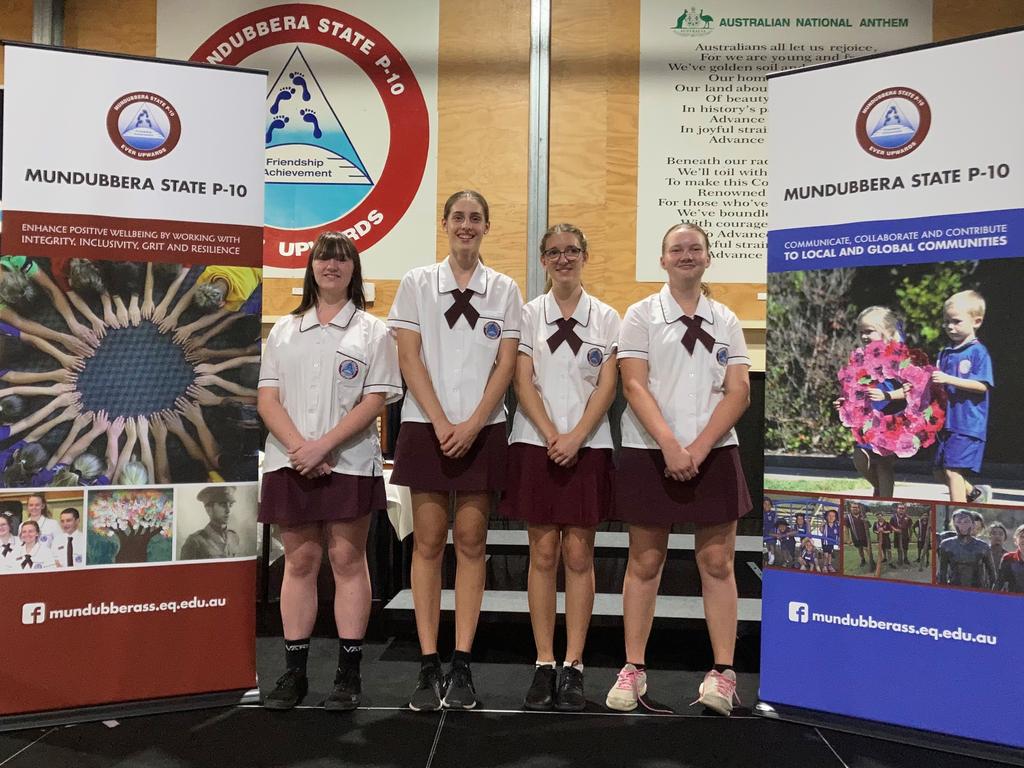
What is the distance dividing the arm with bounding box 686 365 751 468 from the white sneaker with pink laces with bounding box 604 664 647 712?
28.7 inches

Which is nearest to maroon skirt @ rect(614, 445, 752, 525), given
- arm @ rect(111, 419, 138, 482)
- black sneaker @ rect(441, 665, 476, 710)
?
black sneaker @ rect(441, 665, 476, 710)

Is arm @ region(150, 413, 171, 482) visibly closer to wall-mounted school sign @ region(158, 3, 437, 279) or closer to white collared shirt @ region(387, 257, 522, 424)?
white collared shirt @ region(387, 257, 522, 424)

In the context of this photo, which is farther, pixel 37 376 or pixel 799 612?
pixel 799 612

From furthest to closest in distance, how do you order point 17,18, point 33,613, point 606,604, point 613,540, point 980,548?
point 17,18 → point 613,540 → point 606,604 → point 33,613 → point 980,548

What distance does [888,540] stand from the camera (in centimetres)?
245

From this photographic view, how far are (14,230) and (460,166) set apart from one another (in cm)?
299

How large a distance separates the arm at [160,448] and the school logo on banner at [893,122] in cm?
238

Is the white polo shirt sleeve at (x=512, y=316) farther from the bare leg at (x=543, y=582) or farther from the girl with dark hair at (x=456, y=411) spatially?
the bare leg at (x=543, y=582)

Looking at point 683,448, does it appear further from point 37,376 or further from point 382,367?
point 37,376

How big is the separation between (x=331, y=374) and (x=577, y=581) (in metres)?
1.05

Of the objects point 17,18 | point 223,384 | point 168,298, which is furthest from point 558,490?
point 17,18

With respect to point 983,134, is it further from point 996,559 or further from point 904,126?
point 996,559

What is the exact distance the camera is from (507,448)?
2713 mm

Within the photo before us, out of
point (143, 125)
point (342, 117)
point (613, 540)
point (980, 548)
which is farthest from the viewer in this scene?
point (342, 117)
